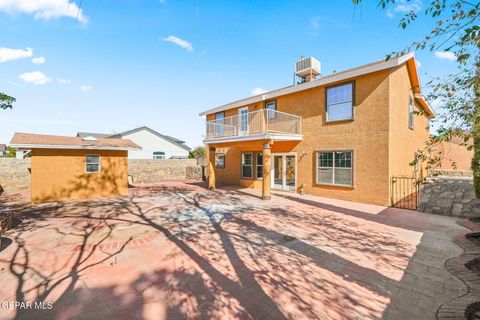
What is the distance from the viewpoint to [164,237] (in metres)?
5.82

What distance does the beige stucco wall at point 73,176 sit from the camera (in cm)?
1045

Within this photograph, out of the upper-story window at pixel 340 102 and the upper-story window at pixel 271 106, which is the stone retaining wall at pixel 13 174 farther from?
the upper-story window at pixel 340 102

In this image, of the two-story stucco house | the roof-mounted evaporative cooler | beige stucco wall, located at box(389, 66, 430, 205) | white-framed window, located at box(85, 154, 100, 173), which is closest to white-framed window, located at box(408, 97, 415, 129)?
the two-story stucco house

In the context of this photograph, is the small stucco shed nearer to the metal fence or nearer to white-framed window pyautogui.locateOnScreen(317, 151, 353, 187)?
white-framed window pyautogui.locateOnScreen(317, 151, 353, 187)

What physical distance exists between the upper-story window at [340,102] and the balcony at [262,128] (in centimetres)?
184

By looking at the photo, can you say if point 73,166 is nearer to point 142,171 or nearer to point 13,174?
point 13,174

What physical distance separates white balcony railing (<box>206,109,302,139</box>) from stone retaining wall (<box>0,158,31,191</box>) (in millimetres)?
13161

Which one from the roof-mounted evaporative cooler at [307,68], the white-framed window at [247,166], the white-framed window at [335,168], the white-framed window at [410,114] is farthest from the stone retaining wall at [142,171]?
the white-framed window at [410,114]

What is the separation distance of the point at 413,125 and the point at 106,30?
16.1 metres

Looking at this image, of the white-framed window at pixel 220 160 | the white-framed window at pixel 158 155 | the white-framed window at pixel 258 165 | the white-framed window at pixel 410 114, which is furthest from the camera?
the white-framed window at pixel 158 155

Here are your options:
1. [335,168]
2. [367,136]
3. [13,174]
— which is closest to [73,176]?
[13,174]

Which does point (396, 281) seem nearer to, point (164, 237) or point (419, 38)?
point (419, 38)

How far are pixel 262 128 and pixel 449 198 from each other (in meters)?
8.62

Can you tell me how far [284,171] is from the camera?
13516 millimetres
